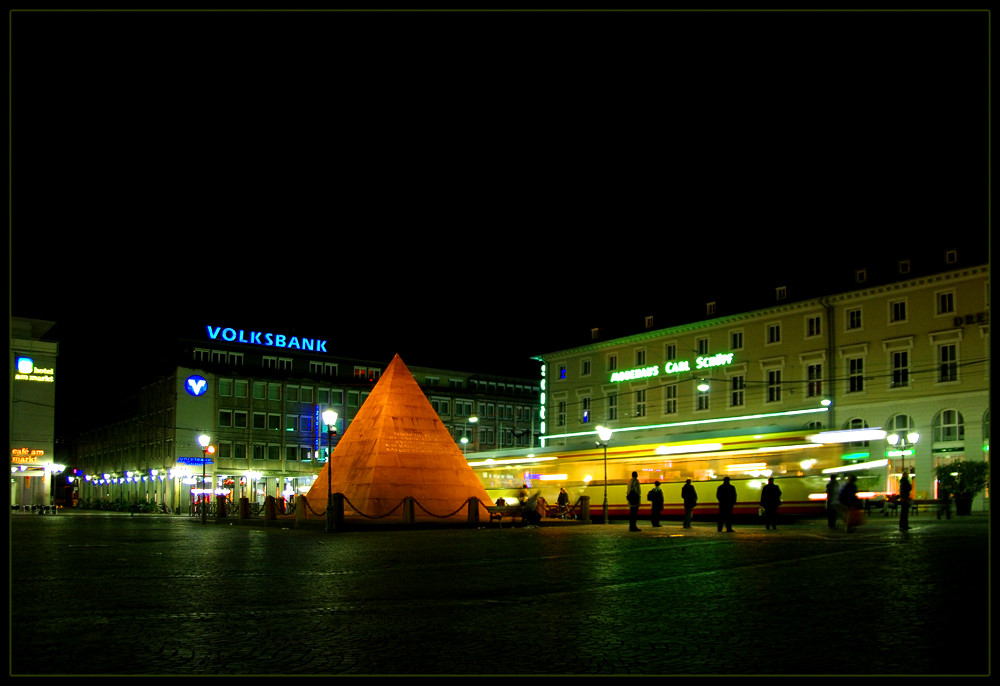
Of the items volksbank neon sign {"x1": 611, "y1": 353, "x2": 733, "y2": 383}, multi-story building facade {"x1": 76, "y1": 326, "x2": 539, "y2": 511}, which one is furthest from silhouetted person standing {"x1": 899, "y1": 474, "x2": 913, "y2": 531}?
multi-story building facade {"x1": 76, "y1": 326, "x2": 539, "y2": 511}

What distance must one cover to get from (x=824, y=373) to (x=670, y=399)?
11025 mm

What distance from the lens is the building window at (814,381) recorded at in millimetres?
51763

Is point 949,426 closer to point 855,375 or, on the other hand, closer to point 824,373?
point 855,375

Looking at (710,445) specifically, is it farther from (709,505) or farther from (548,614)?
(548,614)

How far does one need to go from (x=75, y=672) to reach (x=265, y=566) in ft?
27.4

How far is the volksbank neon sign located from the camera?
57.2 meters

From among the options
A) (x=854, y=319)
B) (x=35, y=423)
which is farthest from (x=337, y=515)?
(x=35, y=423)

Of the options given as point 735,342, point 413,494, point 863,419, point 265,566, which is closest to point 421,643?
point 265,566

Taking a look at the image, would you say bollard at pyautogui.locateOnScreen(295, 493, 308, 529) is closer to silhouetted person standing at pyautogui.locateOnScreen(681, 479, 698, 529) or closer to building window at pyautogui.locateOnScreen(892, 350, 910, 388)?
silhouetted person standing at pyautogui.locateOnScreen(681, 479, 698, 529)

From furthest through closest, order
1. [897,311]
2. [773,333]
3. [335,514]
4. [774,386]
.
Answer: [773,333] → [774,386] → [897,311] → [335,514]

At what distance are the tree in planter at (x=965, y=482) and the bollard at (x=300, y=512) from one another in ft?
77.9

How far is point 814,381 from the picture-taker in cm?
5191

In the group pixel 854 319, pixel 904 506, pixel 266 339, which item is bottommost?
pixel 904 506

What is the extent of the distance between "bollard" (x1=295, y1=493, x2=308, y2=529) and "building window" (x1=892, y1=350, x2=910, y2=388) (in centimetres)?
3259
